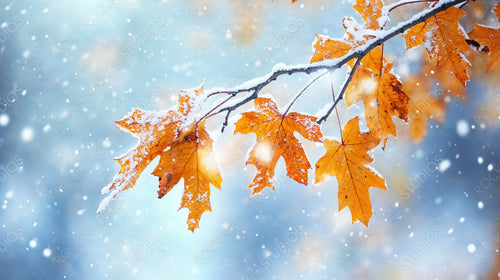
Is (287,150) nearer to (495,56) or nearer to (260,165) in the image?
(260,165)

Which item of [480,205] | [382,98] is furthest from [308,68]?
[480,205]

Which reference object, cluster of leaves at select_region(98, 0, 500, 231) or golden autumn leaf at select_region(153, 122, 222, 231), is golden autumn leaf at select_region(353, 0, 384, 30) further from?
golden autumn leaf at select_region(153, 122, 222, 231)

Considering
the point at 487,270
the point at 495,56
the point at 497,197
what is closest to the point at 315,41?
the point at 495,56

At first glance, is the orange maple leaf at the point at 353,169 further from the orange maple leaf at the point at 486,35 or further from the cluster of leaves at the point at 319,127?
the orange maple leaf at the point at 486,35

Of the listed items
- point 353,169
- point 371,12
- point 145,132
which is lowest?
point 353,169

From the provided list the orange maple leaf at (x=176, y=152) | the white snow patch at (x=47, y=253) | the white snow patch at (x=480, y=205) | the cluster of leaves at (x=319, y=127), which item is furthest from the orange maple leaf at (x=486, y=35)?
the white snow patch at (x=47, y=253)

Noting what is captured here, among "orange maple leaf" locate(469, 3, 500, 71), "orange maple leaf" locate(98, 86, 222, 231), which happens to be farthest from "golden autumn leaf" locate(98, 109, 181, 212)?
"orange maple leaf" locate(469, 3, 500, 71)

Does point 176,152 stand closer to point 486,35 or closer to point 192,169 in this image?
point 192,169

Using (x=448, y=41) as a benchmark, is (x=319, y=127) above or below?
below
